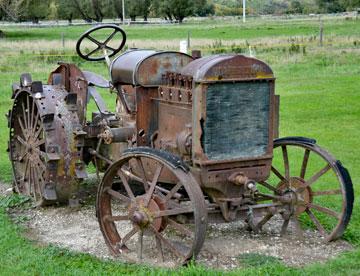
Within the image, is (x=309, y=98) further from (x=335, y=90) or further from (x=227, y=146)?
(x=227, y=146)

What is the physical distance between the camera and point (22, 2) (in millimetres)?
45312

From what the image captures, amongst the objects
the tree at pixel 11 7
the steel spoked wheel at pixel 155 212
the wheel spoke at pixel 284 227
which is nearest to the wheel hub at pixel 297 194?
the wheel spoke at pixel 284 227

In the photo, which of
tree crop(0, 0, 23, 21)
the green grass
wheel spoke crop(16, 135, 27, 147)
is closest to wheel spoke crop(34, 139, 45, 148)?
wheel spoke crop(16, 135, 27, 147)

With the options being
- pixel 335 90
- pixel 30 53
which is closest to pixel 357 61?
pixel 335 90

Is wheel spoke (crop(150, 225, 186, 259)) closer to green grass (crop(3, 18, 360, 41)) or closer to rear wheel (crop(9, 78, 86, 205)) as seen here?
rear wheel (crop(9, 78, 86, 205))

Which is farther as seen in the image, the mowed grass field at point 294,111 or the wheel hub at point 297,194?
the wheel hub at point 297,194

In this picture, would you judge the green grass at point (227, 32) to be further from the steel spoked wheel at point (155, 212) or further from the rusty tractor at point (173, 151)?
the steel spoked wheel at point (155, 212)

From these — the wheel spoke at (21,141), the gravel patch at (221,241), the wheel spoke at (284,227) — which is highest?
the wheel spoke at (21,141)

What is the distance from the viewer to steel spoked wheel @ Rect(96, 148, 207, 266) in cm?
479

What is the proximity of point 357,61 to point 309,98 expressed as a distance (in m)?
6.80

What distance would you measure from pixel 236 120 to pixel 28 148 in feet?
8.97

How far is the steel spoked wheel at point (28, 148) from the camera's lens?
6.71 m

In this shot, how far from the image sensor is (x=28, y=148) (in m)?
6.95

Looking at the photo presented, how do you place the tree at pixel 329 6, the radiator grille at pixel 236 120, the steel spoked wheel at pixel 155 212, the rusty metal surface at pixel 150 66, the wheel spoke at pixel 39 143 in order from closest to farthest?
the steel spoked wheel at pixel 155 212, the radiator grille at pixel 236 120, the rusty metal surface at pixel 150 66, the wheel spoke at pixel 39 143, the tree at pixel 329 6
